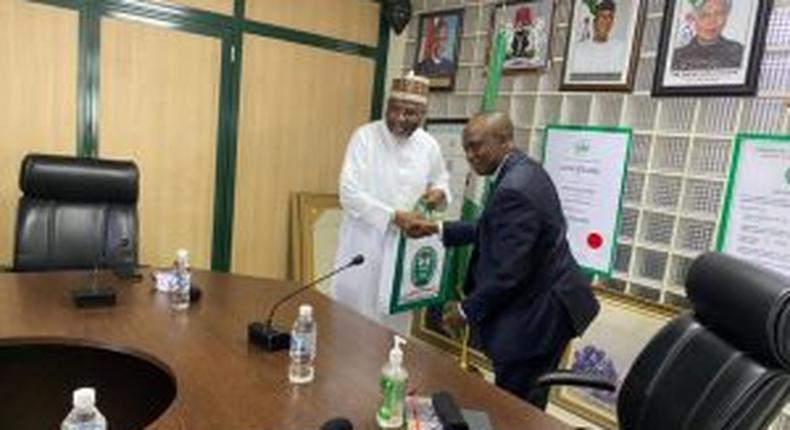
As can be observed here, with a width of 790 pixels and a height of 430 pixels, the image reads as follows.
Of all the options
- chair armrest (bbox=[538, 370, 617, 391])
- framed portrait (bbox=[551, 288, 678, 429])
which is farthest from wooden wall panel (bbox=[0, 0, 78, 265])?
framed portrait (bbox=[551, 288, 678, 429])

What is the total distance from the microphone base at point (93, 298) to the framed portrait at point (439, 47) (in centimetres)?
238

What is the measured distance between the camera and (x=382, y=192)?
9.91 ft

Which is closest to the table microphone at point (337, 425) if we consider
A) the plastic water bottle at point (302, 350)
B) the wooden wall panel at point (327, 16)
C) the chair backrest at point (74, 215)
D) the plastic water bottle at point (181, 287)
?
the plastic water bottle at point (302, 350)

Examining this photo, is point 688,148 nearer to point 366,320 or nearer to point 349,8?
point 366,320

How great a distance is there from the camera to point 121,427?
176 centimetres

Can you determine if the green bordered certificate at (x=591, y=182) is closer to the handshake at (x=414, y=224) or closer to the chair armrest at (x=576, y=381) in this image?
the handshake at (x=414, y=224)

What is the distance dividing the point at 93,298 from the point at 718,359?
1667 millimetres

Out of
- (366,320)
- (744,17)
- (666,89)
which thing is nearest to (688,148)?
(666,89)

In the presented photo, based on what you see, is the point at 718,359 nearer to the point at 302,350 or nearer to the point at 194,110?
the point at 302,350

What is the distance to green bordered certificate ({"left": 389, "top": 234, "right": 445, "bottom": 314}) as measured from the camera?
9.66 feet

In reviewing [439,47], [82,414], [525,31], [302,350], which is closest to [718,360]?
[302,350]

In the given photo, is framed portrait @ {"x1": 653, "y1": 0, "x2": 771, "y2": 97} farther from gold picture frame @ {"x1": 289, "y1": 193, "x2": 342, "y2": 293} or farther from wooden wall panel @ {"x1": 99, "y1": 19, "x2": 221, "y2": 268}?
wooden wall panel @ {"x1": 99, "y1": 19, "x2": 221, "y2": 268}

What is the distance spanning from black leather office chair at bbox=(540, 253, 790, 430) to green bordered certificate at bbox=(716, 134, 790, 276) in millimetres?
1017

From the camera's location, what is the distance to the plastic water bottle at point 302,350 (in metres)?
1.48
